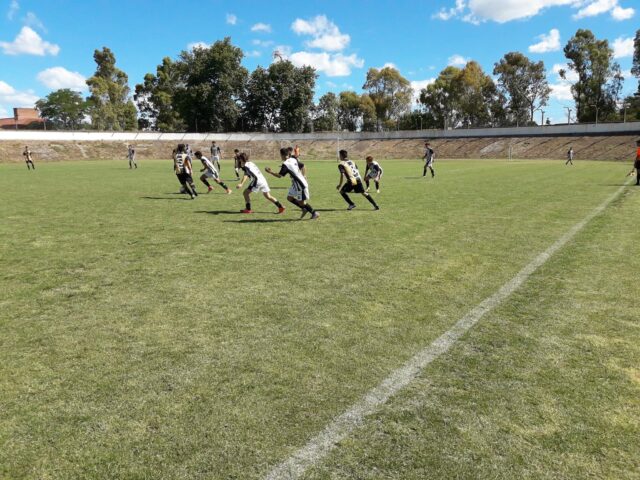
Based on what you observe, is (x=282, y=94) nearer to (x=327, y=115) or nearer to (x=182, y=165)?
(x=327, y=115)

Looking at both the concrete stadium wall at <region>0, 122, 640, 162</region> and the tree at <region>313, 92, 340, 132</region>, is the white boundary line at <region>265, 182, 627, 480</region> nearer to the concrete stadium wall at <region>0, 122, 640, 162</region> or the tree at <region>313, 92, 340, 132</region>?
the concrete stadium wall at <region>0, 122, 640, 162</region>

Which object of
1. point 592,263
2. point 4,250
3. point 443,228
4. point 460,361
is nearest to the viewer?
point 460,361

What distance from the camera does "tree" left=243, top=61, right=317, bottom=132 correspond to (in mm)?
88562

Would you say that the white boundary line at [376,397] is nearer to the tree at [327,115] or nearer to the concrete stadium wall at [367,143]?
the concrete stadium wall at [367,143]

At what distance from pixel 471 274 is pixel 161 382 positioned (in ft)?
15.6

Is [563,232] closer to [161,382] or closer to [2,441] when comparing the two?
[161,382]

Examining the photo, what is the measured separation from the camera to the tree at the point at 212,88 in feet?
275

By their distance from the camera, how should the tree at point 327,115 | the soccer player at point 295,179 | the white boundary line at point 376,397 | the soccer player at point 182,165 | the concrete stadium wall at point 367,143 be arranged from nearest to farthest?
the white boundary line at point 376,397, the soccer player at point 295,179, the soccer player at point 182,165, the concrete stadium wall at point 367,143, the tree at point 327,115

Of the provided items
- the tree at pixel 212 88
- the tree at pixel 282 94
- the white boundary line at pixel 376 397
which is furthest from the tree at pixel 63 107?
the white boundary line at pixel 376 397

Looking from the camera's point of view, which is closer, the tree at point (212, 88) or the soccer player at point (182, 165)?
the soccer player at point (182, 165)

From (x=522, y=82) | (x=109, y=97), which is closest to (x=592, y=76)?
(x=522, y=82)

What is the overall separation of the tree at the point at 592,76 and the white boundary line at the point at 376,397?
8616 centimetres

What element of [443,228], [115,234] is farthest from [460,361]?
[115,234]

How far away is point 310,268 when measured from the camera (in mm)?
7254
